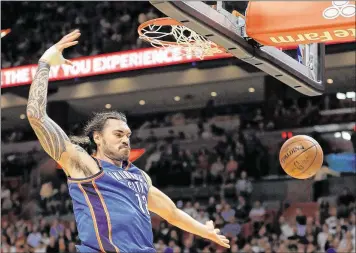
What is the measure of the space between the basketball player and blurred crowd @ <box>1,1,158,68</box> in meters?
12.7

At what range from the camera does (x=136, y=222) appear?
4.65 metres

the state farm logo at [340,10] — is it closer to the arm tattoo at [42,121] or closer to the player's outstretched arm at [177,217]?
the player's outstretched arm at [177,217]

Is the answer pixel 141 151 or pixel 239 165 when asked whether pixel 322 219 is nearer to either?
pixel 239 165

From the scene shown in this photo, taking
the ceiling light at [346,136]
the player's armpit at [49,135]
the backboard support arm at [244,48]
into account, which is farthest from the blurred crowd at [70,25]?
the player's armpit at [49,135]

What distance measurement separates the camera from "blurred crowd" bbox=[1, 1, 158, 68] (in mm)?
18250

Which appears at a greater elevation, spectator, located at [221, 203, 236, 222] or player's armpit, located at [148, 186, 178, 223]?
player's armpit, located at [148, 186, 178, 223]

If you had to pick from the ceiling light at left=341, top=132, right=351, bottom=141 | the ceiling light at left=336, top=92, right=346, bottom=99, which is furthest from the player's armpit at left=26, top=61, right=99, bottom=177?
the ceiling light at left=336, top=92, right=346, bottom=99

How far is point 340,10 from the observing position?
5234mm

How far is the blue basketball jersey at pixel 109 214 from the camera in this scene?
15.0ft

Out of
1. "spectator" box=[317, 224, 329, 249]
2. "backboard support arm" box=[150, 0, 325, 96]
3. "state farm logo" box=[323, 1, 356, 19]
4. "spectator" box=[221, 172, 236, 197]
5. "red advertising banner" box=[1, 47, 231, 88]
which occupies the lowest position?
"spectator" box=[317, 224, 329, 249]

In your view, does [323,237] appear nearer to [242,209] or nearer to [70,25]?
[242,209]

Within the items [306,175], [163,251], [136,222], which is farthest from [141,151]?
[136,222]

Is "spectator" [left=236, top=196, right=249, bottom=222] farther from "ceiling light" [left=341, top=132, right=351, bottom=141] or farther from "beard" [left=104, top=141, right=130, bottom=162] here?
"beard" [left=104, top=141, right=130, bottom=162]

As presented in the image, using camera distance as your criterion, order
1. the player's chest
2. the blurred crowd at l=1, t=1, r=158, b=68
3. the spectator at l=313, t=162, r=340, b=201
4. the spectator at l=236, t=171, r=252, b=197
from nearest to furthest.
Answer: the player's chest → the spectator at l=313, t=162, r=340, b=201 → the spectator at l=236, t=171, r=252, b=197 → the blurred crowd at l=1, t=1, r=158, b=68
